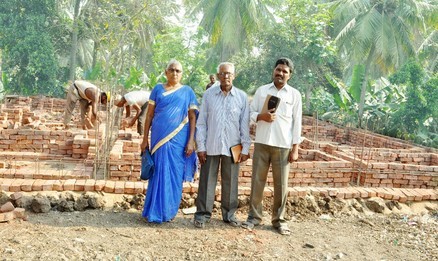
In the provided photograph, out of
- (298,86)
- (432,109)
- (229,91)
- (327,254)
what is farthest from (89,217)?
(298,86)

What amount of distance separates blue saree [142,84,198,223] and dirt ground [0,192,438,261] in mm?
175

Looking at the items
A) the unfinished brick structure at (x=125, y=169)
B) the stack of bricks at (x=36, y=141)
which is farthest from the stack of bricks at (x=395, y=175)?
the stack of bricks at (x=36, y=141)

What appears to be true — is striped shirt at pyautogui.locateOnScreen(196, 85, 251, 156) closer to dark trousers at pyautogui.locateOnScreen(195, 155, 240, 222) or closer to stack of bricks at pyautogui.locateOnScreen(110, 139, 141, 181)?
dark trousers at pyautogui.locateOnScreen(195, 155, 240, 222)

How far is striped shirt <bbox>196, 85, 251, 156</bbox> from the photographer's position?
3.64 meters

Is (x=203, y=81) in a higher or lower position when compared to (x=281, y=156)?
higher

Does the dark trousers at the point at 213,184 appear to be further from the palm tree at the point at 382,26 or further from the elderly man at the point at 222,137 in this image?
the palm tree at the point at 382,26

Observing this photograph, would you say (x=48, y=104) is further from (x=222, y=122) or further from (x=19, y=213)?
(x=222, y=122)

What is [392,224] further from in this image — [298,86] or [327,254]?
[298,86]

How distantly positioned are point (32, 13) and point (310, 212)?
1771 cm

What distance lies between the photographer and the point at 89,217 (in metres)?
3.76

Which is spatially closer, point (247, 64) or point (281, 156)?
point (281, 156)

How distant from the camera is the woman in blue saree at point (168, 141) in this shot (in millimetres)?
3598

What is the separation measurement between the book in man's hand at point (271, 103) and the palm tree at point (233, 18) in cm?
1600

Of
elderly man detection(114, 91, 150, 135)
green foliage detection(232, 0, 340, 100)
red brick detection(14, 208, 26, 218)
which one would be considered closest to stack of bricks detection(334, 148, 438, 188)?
elderly man detection(114, 91, 150, 135)
